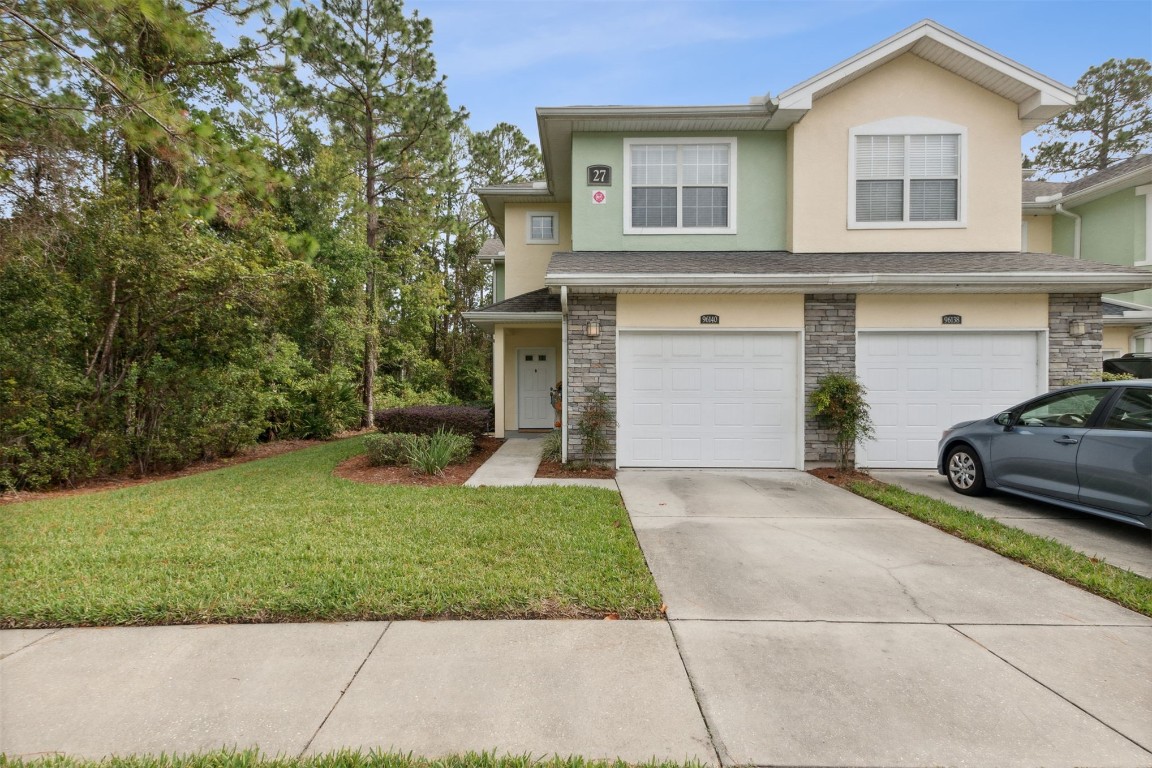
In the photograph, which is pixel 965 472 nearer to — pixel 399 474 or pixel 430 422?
pixel 399 474

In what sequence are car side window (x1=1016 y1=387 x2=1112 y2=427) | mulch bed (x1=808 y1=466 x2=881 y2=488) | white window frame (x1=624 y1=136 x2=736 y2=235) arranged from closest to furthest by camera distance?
car side window (x1=1016 y1=387 x2=1112 y2=427) < mulch bed (x1=808 y1=466 x2=881 y2=488) < white window frame (x1=624 y1=136 x2=736 y2=235)

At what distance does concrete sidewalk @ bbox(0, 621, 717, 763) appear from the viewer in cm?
232

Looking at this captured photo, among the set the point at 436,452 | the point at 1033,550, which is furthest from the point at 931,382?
the point at 436,452

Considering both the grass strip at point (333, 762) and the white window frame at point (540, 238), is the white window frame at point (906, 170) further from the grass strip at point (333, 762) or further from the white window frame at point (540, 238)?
the grass strip at point (333, 762)

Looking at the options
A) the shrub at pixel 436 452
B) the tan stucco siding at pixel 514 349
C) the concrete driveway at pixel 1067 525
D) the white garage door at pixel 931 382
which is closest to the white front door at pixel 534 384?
the tan stucco siding at pixel 514 349

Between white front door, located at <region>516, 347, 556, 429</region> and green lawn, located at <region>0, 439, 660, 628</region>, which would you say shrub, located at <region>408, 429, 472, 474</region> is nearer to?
green lawn, located at <region>0, 439, 660, 628</region>

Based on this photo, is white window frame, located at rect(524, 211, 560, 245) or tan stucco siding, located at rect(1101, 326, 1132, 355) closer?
tan stucco siding, located at rect(1101, 326, 1132, 355)

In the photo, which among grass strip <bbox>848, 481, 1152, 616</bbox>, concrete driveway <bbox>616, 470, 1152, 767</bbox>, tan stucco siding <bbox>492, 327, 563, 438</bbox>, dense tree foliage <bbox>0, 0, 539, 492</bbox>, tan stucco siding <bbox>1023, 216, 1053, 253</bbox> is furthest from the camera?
tan stucco siding <bbox>1023, 216, 1053, 253</bbox>

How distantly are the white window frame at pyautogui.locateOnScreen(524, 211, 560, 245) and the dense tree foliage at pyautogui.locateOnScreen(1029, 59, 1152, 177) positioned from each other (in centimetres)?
2618

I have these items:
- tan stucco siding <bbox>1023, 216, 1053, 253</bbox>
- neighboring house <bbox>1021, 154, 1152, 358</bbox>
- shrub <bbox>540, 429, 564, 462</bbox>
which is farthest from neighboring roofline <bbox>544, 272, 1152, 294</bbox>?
tan stucco siding <bbox>1023, 216, 1053, 253</bbox>

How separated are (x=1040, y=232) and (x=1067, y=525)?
12.0m

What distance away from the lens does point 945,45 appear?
8719 millimetres

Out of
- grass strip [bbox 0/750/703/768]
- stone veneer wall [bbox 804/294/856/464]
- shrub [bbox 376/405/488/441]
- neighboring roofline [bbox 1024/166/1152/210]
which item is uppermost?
neighboring roofline [bbox 1024/166/1152/210]

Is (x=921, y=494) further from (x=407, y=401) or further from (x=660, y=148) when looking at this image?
(x=407, y=401)
